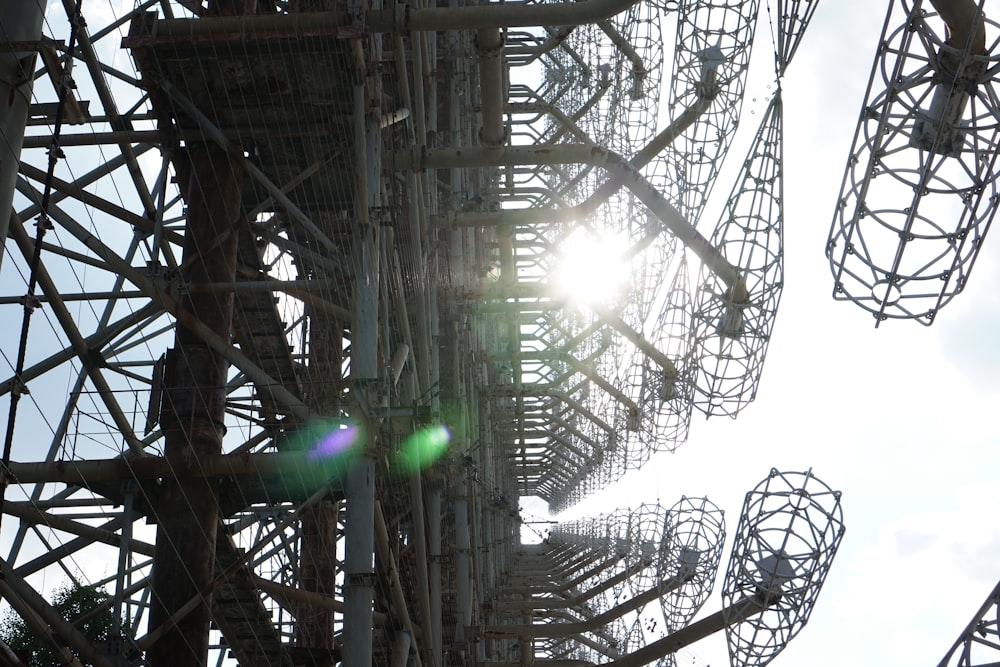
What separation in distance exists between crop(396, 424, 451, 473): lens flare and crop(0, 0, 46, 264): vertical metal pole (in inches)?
228

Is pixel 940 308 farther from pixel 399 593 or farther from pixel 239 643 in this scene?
pixel 239 643

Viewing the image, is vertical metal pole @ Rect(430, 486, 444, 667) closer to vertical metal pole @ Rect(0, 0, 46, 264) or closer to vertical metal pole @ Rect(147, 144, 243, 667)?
vertical metal pole @ Rect(147, 144, 243, 667)

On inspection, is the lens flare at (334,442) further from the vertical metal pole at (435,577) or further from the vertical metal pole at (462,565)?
the vertical metal pole at (462,565)

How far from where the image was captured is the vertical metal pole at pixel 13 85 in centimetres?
646

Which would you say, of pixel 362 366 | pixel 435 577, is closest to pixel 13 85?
pixel 362 366

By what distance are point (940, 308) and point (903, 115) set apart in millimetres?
1260

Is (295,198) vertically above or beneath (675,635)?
above

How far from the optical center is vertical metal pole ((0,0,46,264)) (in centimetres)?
646

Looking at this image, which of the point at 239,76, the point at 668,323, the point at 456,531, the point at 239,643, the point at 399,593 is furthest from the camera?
the point at 456,531

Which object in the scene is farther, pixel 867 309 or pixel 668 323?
pixel 668 323

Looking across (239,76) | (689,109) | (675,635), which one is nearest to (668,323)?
(689,109)

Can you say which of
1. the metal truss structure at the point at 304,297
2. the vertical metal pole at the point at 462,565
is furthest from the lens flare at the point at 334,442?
the vertical metal pole at the point at 462,565

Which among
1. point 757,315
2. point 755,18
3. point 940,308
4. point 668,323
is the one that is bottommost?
point 940,308

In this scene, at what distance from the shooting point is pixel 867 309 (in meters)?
7.62
